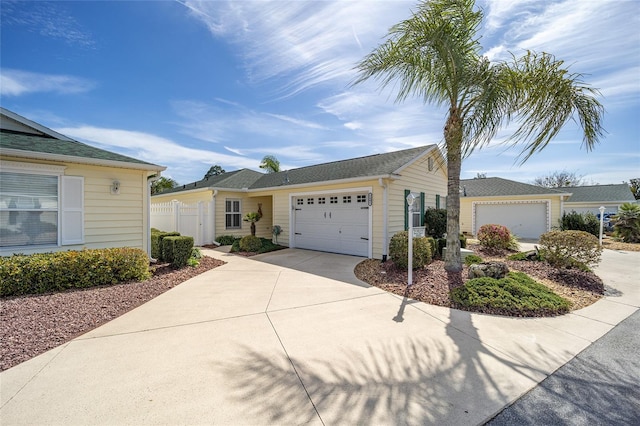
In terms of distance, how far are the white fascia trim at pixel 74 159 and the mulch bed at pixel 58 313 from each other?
324cm

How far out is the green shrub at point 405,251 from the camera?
23.6 feet

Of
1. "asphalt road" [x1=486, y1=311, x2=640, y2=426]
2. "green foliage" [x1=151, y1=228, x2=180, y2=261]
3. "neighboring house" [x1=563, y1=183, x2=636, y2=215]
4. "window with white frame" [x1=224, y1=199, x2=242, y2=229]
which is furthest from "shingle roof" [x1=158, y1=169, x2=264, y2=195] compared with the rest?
"neighboring house" [x1=563, y1=183, x2=636, y2=215]

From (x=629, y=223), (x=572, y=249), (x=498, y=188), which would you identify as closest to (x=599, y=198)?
(x=629, y=223)

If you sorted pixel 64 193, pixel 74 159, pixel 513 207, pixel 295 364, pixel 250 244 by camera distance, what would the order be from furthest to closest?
pixel 513 207 → pixel 250 244 → pixel 64 193 → pixel 74 159 → pixel 295 364

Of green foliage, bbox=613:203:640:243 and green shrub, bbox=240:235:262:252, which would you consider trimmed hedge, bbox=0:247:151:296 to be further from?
green foliage, bbox=613:203:640:243

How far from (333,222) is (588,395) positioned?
8478mm

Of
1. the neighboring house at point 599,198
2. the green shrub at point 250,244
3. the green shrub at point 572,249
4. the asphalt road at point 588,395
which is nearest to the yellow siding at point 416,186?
the green shrub at point 572,249

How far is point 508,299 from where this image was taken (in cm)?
480

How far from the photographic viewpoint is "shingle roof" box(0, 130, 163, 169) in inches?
244

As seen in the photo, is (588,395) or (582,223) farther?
(582,223)

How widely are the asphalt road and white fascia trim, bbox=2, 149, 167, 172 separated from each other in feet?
29.5

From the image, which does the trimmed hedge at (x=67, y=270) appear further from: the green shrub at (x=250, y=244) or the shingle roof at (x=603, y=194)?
the shingle roof at (x=603, y=194)

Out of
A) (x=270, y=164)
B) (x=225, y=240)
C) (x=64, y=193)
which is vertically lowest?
(x=225, y=240)

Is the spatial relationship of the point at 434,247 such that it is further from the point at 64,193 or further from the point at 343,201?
the point at 64,193
